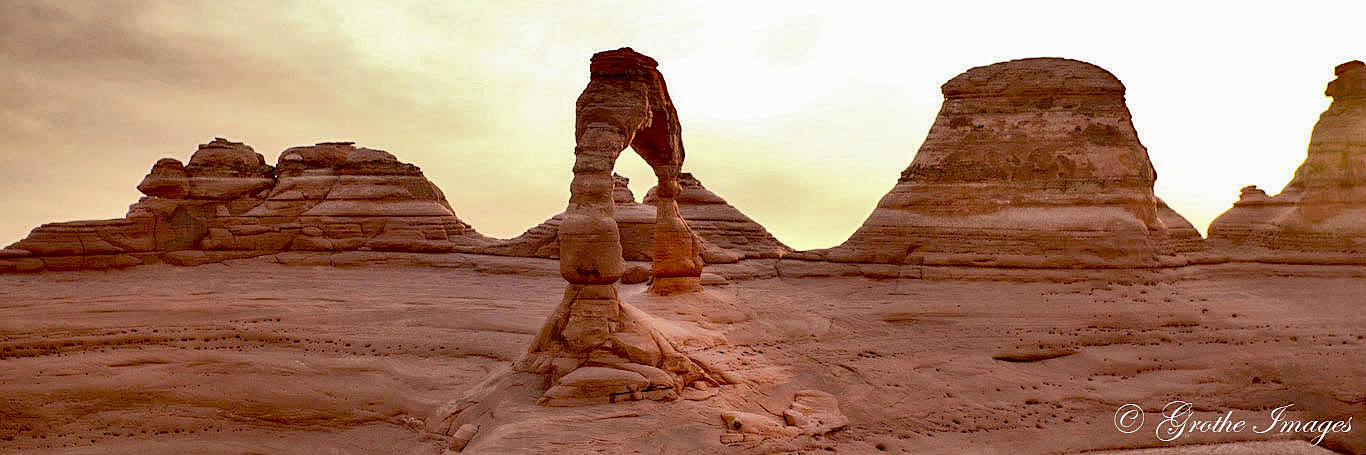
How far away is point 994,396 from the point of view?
431 inches

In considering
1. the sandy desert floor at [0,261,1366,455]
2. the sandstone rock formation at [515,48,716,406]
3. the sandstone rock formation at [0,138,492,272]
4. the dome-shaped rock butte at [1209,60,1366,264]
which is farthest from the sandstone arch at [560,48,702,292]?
the dome-shaped rock butte at [1209,60,1366,264]

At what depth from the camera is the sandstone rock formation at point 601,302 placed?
9023 millimetres

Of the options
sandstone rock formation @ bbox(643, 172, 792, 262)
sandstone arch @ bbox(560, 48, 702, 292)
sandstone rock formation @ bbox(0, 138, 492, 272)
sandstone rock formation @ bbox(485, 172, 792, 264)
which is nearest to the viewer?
sandstone arch @ bbox(560, 48, 702, 292)

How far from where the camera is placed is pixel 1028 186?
17234 mm

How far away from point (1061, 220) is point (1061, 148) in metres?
1.84

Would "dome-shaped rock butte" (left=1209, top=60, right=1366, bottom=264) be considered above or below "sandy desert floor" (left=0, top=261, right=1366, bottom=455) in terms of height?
above

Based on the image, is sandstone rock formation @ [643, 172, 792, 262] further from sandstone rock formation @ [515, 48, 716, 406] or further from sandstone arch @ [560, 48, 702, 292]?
sandstone rock formation @ [515, 48, 716, 406]

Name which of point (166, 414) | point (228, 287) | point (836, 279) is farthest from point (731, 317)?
point (228, 287)

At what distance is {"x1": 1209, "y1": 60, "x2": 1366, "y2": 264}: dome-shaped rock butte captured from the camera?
57.5 ft

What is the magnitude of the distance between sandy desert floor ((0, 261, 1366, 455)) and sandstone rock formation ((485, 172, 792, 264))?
4.24 meters

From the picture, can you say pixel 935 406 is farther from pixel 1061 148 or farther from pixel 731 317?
pixel 1061 148

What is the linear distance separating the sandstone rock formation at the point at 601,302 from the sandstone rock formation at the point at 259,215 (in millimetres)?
10288

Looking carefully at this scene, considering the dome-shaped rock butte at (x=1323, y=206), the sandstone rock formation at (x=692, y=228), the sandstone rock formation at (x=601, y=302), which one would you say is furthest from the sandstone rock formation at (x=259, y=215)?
the dome-shaped rock butte at (x=1323, y=206)

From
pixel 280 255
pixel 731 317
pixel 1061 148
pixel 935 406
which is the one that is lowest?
pixel 935 406
